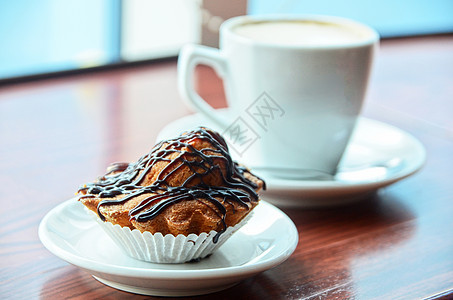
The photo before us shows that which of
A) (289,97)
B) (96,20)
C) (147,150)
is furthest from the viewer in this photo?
(96,20)

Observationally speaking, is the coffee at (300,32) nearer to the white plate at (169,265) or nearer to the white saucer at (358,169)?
the white saucer at (358,169)

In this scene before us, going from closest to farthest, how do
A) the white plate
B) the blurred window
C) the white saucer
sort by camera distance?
the white plate, the white saucer, the blurred window

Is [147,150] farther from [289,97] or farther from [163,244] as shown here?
[163,244]

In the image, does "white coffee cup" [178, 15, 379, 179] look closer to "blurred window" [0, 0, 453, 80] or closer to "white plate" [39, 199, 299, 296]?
"white plate" [39, 199, 299, 296]

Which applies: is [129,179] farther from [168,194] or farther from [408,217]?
[408,217]

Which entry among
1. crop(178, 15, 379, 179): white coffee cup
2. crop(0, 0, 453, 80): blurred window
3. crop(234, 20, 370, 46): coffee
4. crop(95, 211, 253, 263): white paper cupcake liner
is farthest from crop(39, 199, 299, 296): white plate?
crop(0, 0, 453, 80): blurred window

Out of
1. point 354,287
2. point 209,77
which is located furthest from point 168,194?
point 209,77

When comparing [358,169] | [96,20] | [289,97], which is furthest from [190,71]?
[96,20]

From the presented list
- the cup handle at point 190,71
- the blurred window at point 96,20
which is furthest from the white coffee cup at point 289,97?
the blurred window at point 96,20
